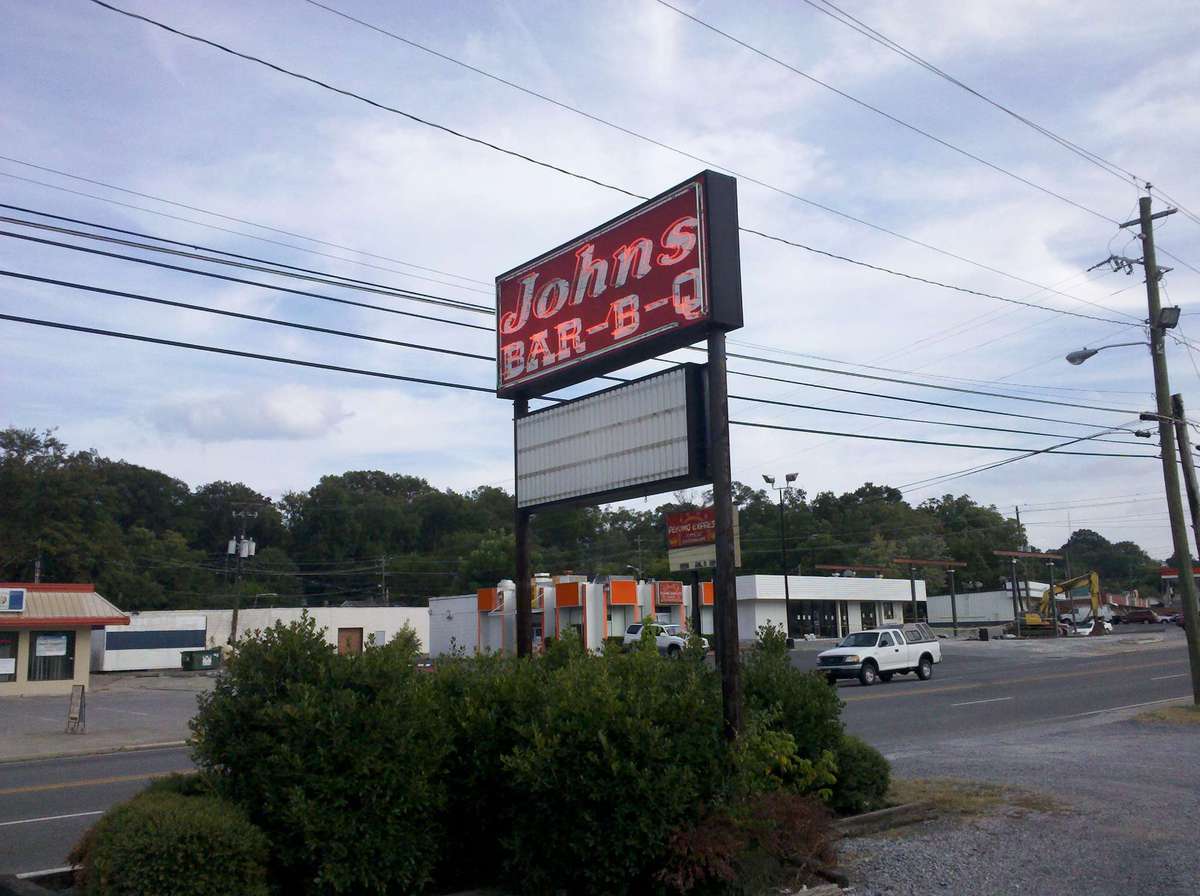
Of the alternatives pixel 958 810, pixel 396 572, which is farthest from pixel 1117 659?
pixel 396 572

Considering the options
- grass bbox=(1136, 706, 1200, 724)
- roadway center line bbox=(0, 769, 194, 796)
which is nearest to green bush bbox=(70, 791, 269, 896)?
roadway center line bbox=(0, 769, 194, 796)

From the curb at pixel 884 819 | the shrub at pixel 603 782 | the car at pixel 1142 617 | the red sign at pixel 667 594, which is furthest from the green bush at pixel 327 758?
the car at pixel 1142 617

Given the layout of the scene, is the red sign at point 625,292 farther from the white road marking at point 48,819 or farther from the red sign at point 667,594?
the red sign at point 667,594

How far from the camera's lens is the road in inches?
454

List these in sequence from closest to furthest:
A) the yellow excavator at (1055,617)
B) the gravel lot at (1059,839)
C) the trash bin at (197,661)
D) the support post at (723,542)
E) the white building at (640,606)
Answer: the gravel lot at (1059,839) → the support post at (723,542) → the trash bin at (197,661) → the white building at (640,606) → the yellow excavator at (1055,617)

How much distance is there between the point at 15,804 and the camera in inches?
515

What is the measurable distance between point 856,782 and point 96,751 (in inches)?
661

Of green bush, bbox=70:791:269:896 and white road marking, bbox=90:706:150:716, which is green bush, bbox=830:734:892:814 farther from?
white road marking, bbox=90:706:150:716

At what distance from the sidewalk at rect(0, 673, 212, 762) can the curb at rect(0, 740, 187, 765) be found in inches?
0.8

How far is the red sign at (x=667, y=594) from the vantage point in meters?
56.2

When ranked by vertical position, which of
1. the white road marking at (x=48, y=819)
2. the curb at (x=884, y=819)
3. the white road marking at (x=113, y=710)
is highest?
the curb at (x=884, y=819)

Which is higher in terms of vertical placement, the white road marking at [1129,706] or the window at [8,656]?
the window at [8,656]

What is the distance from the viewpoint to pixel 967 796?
417 inches

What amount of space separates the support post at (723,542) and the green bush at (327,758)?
2392 mm
